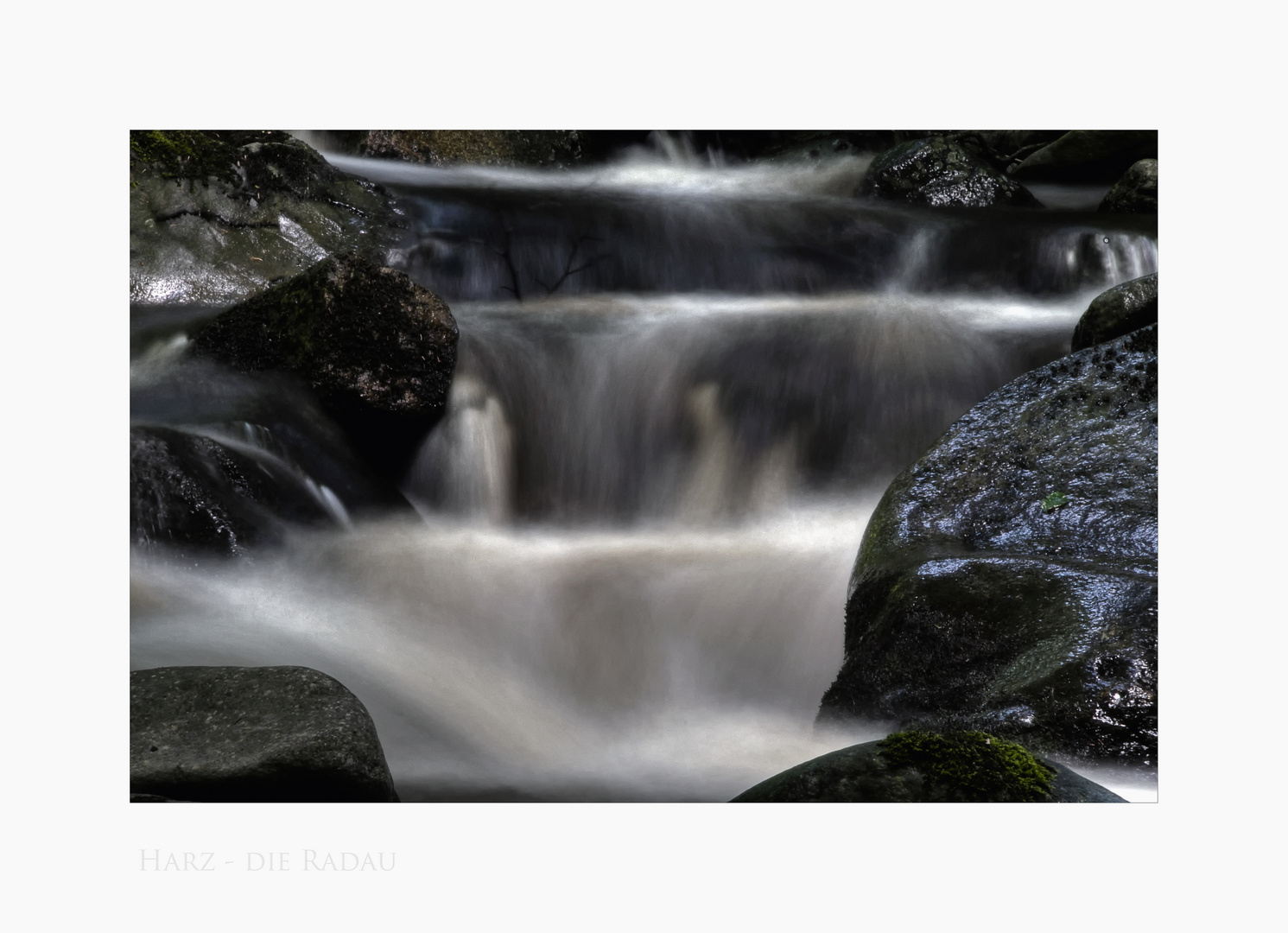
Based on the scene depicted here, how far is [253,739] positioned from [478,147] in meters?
2.12

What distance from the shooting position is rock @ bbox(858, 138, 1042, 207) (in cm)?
400

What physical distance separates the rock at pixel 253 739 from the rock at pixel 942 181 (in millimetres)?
2597

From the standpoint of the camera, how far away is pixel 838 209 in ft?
13.7

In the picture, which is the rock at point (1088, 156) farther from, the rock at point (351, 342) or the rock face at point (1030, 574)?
the rock at point (351, 342)

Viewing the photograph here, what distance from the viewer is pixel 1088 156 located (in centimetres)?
369

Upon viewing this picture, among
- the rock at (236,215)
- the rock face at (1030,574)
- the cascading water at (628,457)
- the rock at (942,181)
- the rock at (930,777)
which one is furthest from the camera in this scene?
the rock at (942,181)

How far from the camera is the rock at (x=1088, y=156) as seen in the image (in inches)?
132

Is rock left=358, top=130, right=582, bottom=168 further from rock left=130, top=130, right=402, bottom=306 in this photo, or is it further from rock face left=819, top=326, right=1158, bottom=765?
rock face left=819, top=326, right=1158, bottom=765

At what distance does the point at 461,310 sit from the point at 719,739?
1.71 m

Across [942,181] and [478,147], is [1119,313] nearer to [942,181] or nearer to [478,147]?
[942,181]

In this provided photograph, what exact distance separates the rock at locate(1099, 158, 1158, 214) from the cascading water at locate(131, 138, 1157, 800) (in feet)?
0.32

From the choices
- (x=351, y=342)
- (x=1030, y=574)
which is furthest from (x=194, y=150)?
(x=1030, y=574)

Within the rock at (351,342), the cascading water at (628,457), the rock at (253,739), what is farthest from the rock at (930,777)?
the rock at (351,342)
